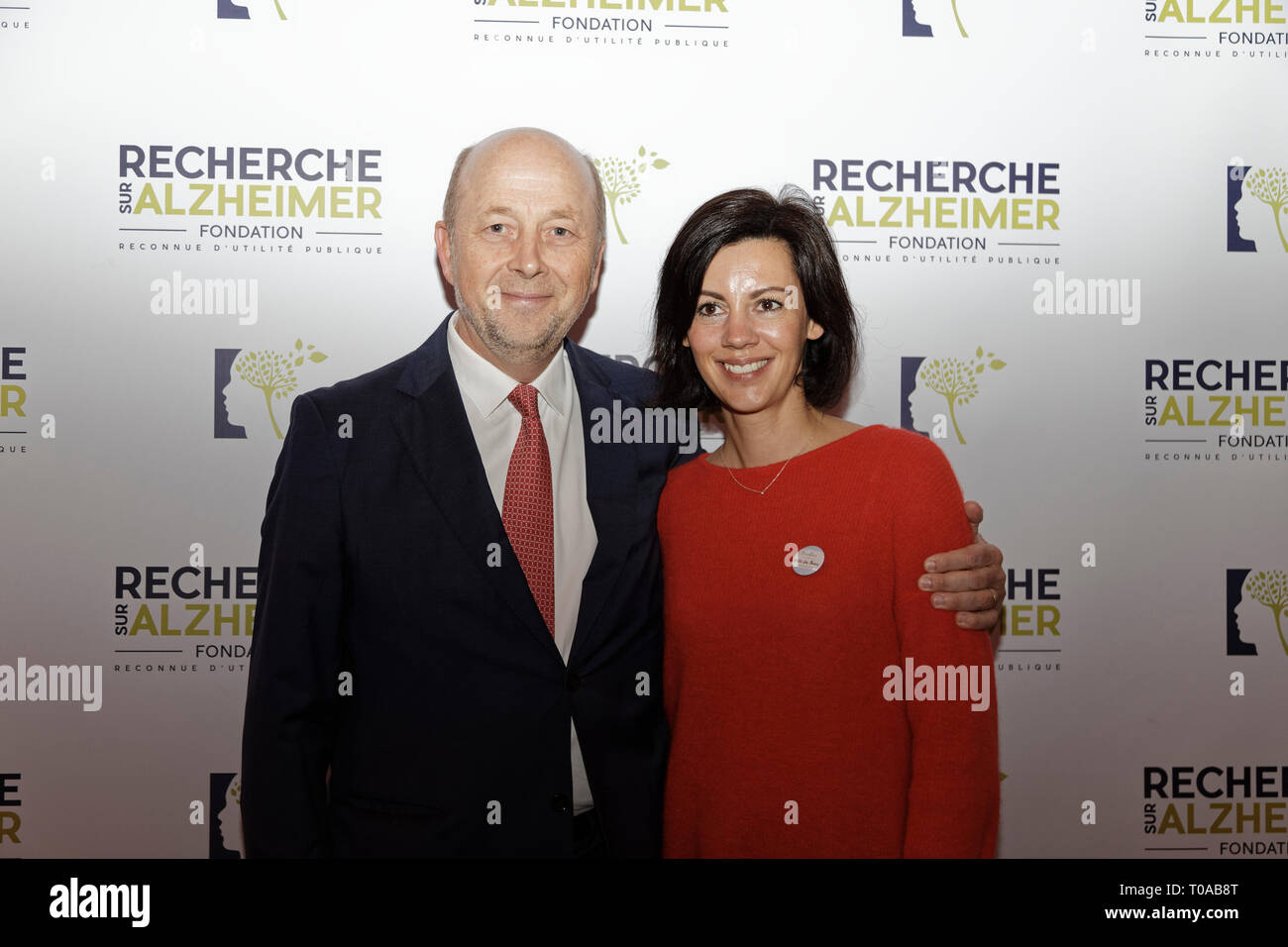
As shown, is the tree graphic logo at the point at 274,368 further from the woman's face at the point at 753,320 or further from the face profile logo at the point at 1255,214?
the face profile logo at the point at 1255,214

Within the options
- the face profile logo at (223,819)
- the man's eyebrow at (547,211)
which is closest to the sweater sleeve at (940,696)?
the man's eyebrow at (547,211)

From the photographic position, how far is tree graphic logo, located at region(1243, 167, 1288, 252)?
9.16ft

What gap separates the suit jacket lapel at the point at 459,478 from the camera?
201 cm

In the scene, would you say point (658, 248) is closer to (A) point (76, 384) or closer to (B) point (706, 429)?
(B) point (706, 429)

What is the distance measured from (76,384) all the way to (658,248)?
1819 millimetres

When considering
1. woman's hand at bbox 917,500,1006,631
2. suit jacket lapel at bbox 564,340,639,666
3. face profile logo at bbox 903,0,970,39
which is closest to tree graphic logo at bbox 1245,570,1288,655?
woman's hand at bbox 917,500,1006,631

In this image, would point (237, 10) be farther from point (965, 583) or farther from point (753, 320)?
point (965, 583)

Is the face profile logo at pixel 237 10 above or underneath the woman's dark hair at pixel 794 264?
above

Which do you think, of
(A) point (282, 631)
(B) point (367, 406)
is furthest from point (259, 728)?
(B) point (367, 406)

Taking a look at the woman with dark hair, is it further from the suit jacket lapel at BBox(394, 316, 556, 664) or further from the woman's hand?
the suit jacket lapel at BBox(394, 316, 556, 664)

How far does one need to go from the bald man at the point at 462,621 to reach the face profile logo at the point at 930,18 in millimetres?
1330

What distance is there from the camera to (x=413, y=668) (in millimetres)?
2023

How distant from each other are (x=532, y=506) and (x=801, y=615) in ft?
2.28
